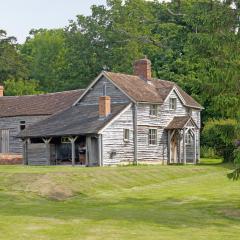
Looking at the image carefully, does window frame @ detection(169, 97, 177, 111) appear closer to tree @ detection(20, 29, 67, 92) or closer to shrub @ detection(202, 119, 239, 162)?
shrub @ detection(202, 119, 239, 162)

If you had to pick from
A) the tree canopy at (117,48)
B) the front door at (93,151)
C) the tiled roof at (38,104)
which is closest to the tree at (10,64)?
the tree canopy at (117,48)

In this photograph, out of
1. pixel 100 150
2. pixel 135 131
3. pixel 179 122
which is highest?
pixel 179 122

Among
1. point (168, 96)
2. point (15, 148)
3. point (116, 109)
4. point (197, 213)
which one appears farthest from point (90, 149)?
point (197, 213)

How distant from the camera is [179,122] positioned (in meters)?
53.2

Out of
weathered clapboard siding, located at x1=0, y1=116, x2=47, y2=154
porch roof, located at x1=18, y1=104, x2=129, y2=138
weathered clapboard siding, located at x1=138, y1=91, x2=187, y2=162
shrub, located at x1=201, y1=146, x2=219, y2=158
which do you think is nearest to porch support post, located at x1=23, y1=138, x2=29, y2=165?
porch roof, located at x1=18, y1=104, x2=129, y2=138

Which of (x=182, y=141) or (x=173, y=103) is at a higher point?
(x=173, y=103)

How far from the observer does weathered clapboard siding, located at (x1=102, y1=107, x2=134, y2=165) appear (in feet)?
153

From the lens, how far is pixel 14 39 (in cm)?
10725

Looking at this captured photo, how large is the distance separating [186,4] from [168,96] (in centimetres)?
3215

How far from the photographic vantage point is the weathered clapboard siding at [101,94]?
50.8 metres

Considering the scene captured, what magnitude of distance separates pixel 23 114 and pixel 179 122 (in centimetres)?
1539

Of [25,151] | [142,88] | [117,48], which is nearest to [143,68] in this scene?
[142,88]

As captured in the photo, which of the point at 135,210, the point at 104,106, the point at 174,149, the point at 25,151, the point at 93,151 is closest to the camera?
the point at 135,210

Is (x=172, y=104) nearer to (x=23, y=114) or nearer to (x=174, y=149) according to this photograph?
(x=174, y=149)
